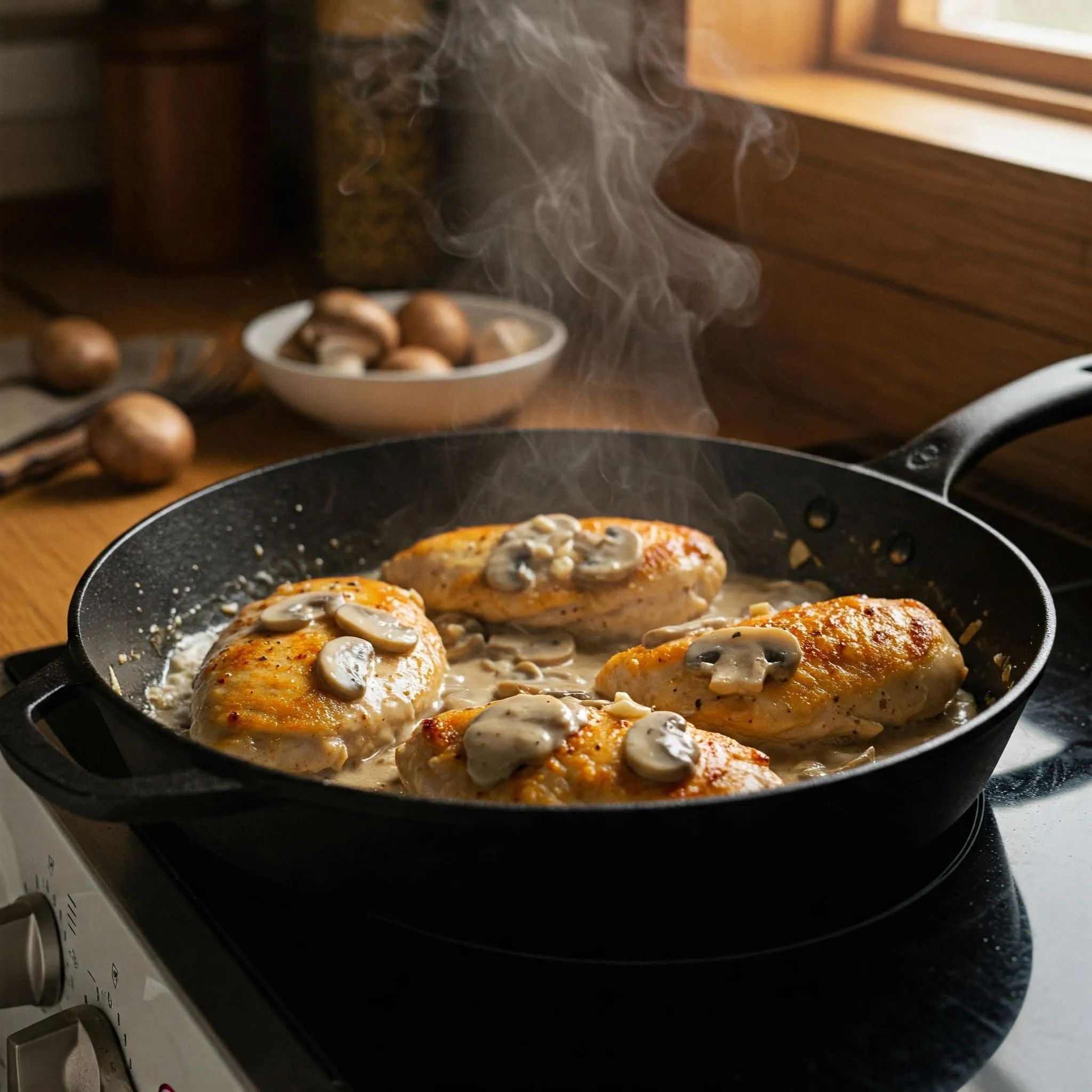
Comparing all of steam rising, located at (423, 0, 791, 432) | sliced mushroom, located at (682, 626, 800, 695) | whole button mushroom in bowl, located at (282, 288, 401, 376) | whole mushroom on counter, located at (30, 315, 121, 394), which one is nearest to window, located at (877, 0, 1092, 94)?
steam rising, located at (423, 0, 791, 432)

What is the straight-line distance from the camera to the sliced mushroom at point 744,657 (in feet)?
3.23

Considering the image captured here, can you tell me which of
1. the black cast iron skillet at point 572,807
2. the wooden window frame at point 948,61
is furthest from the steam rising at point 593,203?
the black cast iron skillet at point 572,807

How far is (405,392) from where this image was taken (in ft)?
5.51

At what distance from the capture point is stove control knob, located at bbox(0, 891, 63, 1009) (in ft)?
3.12

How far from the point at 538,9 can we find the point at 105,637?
50.4 inches

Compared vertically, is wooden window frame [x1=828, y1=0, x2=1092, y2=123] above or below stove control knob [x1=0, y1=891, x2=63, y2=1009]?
above

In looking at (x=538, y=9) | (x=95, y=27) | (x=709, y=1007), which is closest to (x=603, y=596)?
(x=709, y=1007)

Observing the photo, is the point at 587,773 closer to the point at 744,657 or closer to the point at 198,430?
the point at 744,657

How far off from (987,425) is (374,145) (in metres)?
1.25

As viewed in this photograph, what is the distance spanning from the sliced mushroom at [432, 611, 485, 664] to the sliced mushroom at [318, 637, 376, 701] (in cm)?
13

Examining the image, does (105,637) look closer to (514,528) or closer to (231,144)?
(514,528)

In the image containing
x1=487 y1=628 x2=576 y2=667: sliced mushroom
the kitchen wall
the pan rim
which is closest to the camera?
the pan rim

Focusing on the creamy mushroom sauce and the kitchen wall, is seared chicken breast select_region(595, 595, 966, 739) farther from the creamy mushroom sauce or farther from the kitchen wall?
the kitchen wall

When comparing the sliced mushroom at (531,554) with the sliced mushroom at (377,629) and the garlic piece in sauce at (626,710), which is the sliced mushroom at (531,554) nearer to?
the sliced mushroom at (377,629)
